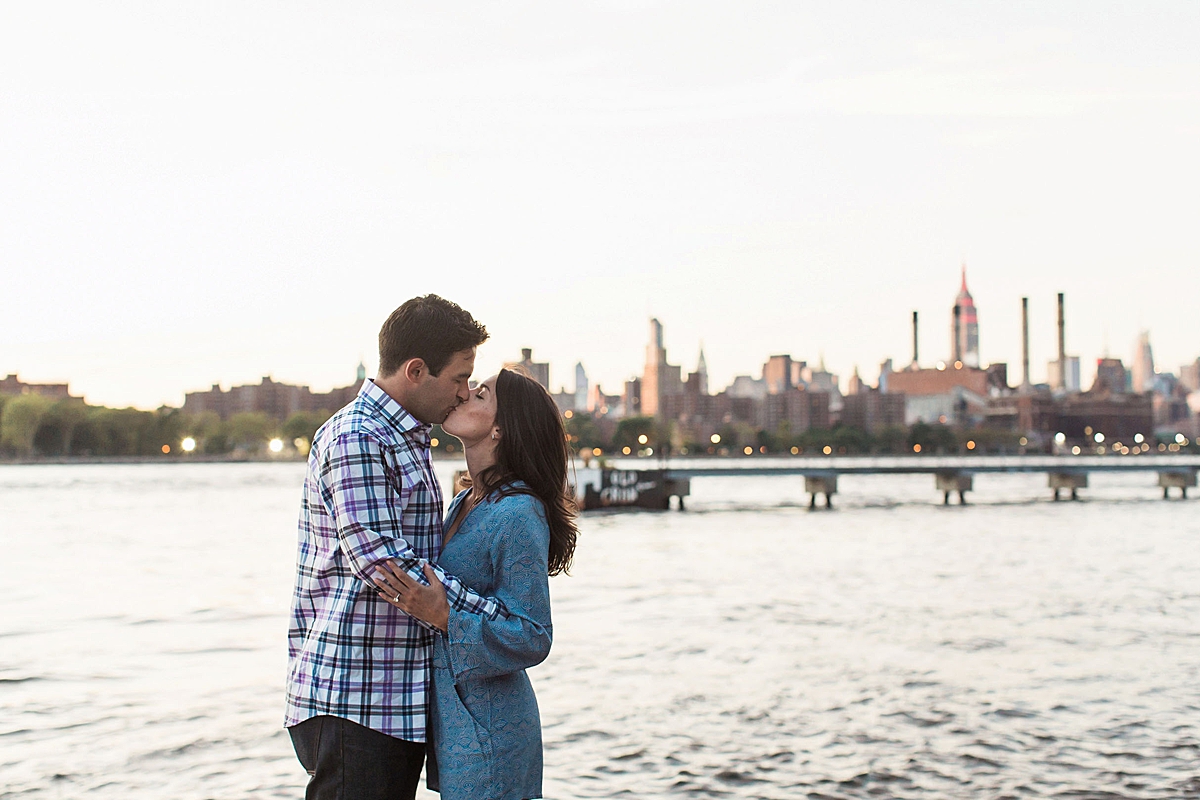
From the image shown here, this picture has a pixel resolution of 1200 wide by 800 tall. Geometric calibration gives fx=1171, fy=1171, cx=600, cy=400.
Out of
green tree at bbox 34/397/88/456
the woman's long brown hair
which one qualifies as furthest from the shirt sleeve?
green tree at bbox 34/397/88/456

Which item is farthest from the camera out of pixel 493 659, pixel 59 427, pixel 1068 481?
pixel 59 427

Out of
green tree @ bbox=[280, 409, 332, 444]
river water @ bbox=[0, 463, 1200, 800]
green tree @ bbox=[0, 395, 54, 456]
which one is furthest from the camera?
green tree @ bbox=[280, 409, 332, 444]

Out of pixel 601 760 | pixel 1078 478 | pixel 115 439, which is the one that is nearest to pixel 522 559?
pixel 601 760

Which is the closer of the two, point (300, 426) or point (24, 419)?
point (24, 419)

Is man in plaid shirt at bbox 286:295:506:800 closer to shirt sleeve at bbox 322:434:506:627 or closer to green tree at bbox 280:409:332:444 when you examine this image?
shirt sleeve at bbox 322:434:506:627

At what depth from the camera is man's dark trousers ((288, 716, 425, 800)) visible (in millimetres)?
3658

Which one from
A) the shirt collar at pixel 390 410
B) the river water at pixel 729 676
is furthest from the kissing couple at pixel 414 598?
the river water at pixel 729 676

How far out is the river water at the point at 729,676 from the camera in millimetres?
10672

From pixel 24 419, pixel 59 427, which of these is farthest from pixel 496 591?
pixel 59 427

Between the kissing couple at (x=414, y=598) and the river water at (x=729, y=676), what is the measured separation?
670 cm

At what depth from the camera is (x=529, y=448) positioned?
3.87 metres

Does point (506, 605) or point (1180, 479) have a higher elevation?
point (506, 605)

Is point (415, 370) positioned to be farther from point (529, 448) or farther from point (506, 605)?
point (506, 605)

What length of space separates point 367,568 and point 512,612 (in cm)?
49
